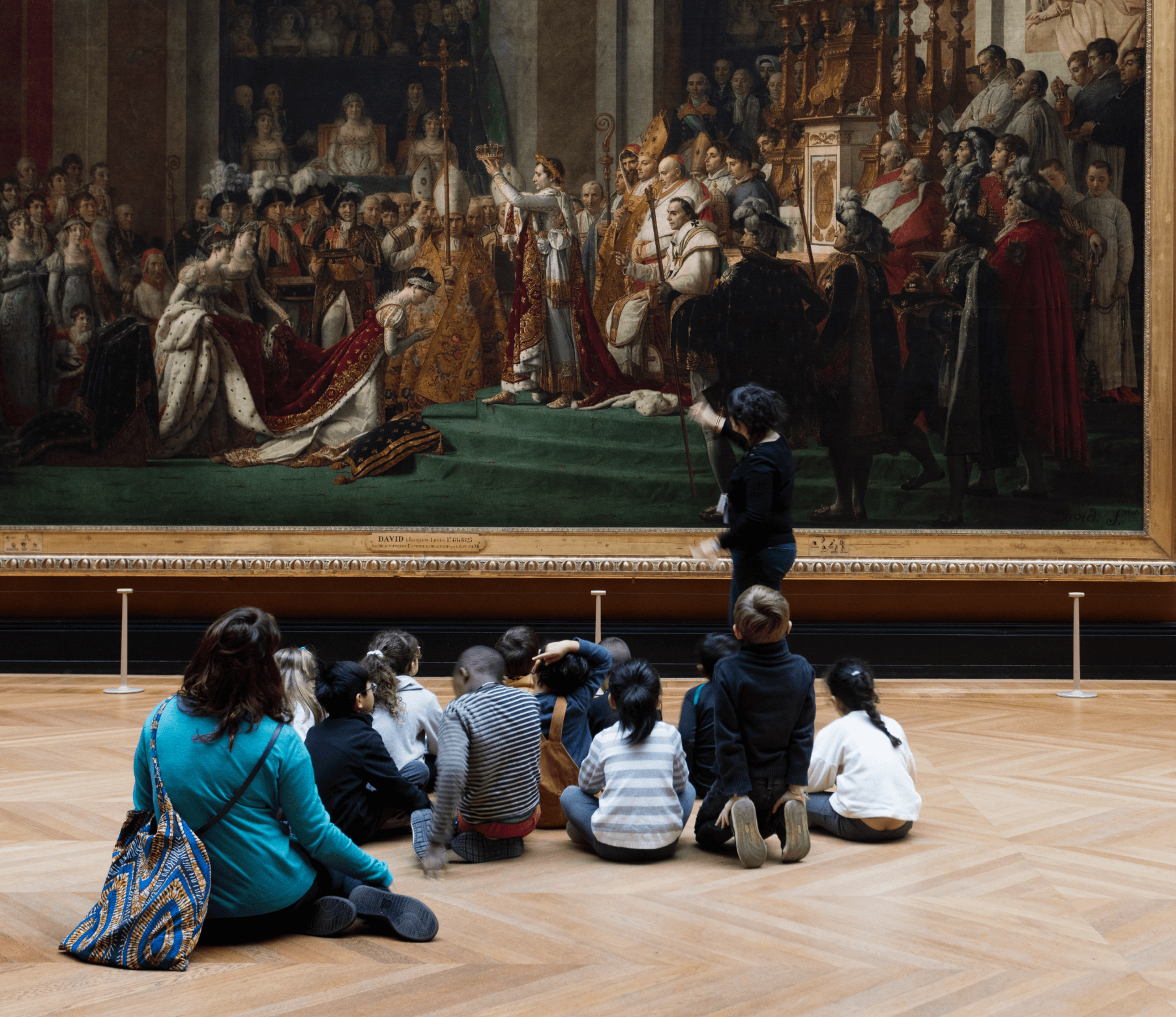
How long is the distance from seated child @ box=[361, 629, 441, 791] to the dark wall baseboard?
5.17m

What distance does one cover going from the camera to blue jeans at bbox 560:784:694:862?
18.1ft

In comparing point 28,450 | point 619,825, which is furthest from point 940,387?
point 28,450

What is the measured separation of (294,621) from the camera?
40.3ft

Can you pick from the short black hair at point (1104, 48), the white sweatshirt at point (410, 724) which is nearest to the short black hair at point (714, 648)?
the white sweatshirt at point (410, 724)

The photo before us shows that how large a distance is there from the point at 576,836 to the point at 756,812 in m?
0.93

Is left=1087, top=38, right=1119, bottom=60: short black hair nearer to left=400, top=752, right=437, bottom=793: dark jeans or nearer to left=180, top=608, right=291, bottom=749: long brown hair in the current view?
left=400, top=752, right=437, bottom=793: dark jeans

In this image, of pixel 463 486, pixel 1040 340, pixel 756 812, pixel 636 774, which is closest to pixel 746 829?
pixel 756 812

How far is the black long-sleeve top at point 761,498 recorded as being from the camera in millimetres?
6207

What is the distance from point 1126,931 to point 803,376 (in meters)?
8.10

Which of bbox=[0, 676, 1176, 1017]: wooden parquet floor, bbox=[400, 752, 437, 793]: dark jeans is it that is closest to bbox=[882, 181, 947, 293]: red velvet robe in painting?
bbox=[0, 676, 1176, 1017]: wooden parquet floor

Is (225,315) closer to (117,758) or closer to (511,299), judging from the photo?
(511,299)

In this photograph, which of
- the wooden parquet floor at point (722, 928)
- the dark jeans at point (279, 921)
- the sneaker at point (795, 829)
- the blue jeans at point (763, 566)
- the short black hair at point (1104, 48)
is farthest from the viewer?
the short black hair at point (1104, 48)

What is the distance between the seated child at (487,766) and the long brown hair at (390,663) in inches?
20.1

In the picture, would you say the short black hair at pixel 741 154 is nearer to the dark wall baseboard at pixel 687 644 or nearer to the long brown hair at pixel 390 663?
the dark wall baseboard at pixel 687 644
